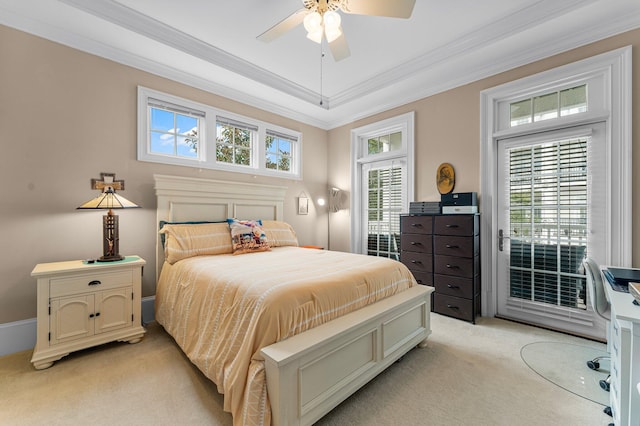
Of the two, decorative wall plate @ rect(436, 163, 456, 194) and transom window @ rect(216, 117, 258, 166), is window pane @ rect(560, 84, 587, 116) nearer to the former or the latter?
decorative wall plate @ rect(436, 163, 456, 194)

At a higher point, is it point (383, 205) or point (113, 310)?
point (383, 205)

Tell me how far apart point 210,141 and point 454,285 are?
11.1 ft

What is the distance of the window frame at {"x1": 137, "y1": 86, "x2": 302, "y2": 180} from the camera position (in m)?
3.04

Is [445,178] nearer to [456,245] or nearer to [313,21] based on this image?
[456,245]

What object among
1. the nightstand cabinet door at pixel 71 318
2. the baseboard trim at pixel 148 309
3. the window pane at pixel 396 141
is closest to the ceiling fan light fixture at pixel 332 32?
the window pane at pixel 396 141

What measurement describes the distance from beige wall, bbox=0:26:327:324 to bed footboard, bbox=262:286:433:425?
235cm

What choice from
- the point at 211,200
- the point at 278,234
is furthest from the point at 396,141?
the point at 211,200

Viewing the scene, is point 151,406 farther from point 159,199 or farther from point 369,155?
point 369,155

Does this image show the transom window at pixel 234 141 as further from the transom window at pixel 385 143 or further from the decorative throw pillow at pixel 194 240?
the transom window at pixel 385 143

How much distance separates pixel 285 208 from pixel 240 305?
2.83 meters

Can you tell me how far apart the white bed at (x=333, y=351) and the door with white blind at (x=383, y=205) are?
1.79 m

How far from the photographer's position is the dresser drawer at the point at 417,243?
3.27m

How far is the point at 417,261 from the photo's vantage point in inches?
133

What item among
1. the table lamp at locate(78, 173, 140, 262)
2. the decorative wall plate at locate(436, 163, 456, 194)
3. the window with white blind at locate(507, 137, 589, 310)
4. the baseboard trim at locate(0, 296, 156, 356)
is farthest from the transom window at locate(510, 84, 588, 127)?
the baseboard trim at locate(0, 296, 156, 356)
